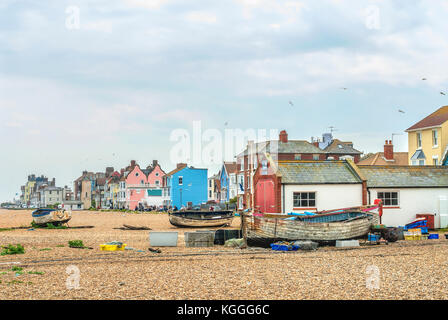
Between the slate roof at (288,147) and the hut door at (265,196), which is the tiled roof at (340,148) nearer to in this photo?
the slate roof at (288,147)

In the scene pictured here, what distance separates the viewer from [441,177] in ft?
128

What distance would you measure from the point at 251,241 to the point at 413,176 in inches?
646

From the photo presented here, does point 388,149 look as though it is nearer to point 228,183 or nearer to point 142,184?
point 228,183

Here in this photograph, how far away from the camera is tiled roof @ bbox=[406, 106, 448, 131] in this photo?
2258 inches

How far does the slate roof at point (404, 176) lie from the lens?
37.3 metres

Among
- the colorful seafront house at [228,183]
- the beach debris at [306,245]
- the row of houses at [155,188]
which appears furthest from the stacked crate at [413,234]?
the row of houses at [155,188]

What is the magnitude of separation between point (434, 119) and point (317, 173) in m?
28.2

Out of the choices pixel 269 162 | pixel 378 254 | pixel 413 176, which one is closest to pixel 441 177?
pixel 413 176

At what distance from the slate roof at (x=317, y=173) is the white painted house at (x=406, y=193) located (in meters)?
1.35

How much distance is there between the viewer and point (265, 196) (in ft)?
124

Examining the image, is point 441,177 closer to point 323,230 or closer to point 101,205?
point 323,230

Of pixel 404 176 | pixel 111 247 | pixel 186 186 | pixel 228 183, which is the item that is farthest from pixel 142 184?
pixel 111 247

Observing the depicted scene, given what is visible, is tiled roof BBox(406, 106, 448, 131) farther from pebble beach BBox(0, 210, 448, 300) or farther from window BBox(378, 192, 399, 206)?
pebble beach BBox(0, 210, 448, 300)

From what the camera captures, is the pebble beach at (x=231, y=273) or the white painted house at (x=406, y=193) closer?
the pebble beach at (x=231, y=273)
